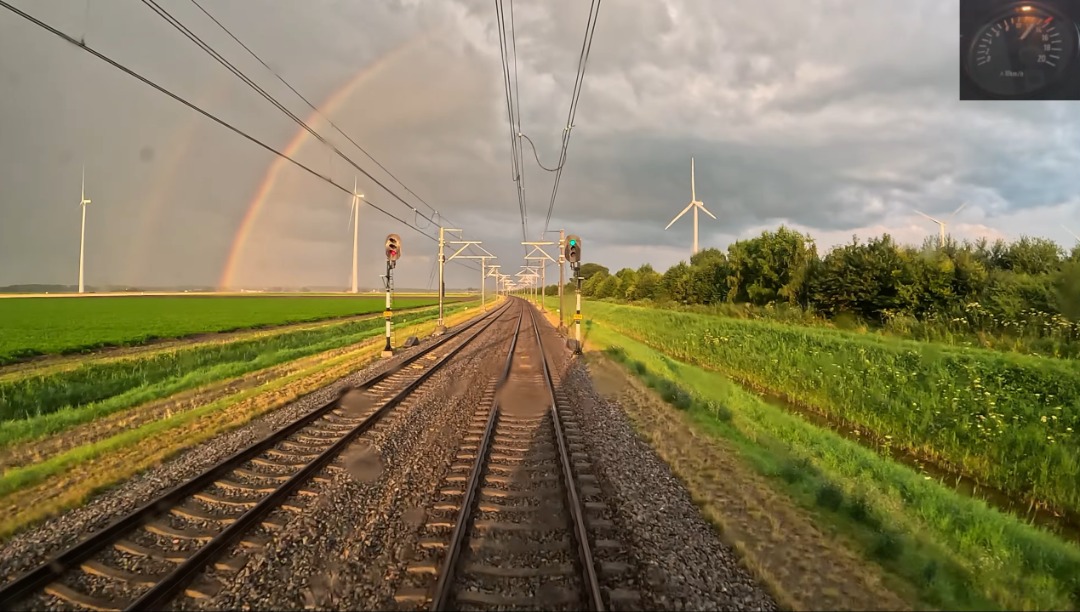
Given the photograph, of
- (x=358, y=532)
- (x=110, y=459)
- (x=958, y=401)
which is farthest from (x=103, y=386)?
(x=958, y=401)

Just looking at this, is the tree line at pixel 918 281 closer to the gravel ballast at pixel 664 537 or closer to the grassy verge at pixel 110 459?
the gravel ballast at pixel 664 537

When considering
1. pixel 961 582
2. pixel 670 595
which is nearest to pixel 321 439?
pixel 670 595

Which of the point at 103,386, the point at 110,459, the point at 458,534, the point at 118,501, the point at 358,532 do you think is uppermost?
the point at 458,534

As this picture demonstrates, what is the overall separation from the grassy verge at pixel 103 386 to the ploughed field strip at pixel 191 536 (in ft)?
20.6

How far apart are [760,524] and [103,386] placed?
1937cm

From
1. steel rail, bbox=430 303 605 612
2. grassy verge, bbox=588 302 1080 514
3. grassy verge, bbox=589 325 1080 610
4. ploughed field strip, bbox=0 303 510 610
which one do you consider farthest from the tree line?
ploughed field strip, bbox=0 303 510 610

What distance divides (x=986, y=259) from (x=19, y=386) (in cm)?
3883

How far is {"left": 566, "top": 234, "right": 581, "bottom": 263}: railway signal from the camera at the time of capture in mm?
25766

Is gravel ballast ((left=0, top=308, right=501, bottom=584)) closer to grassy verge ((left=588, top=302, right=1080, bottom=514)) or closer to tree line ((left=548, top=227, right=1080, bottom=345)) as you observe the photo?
grassy verge ((left=588, top=302, right=1080, bottom=514))

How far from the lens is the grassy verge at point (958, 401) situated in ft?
30.0

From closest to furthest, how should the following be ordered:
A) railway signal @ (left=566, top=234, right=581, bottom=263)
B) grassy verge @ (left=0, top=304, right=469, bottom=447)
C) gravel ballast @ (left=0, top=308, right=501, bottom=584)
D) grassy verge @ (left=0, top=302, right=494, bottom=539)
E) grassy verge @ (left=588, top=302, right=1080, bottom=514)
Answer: gravel ballast @ (left=0, top=308, right=501, bottom=584), grassy verge @ (left=0, top=302, right=494, bottom=539), grassy verge @ (left=588, top=302, right=1080, bottom=514), grassy verge @ (left=0, top=304, right=469, bottom=447), railway signal @ (left=566, top=234, right=581, bottom=263)

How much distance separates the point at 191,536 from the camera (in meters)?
5.69

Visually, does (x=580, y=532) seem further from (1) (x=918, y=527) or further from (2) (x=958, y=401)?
(2) (x=958, y=401)

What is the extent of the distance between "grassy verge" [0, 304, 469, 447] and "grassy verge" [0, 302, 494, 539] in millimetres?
2397
